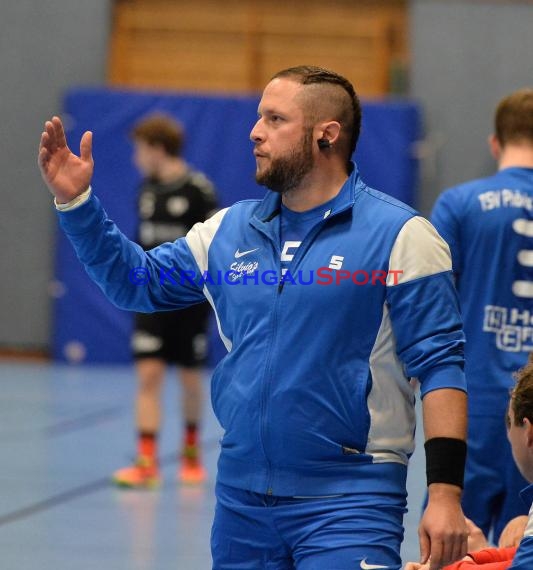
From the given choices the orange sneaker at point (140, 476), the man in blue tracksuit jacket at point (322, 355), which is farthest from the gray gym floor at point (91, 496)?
the man in blue tracksuit jacket at point (322, 355)

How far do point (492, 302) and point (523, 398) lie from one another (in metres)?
1.41

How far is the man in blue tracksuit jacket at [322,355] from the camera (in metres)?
3.01

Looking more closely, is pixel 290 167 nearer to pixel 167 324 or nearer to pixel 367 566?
pixel 367 566

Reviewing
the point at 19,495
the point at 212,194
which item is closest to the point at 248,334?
the point at 19,495

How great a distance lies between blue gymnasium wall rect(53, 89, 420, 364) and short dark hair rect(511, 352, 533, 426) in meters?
10.4

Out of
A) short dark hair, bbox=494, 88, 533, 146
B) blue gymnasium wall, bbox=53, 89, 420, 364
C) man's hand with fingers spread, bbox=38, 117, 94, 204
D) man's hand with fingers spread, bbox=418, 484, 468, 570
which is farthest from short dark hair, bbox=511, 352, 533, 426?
blue gymnasium wall, bbox=53, 89, 420, 364

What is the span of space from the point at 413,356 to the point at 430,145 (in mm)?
10799

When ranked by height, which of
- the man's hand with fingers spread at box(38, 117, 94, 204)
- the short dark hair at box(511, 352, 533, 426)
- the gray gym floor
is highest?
the man's hand with fingers spread at box(38, 117, 94, 204)

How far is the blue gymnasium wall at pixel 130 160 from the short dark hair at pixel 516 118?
883cm

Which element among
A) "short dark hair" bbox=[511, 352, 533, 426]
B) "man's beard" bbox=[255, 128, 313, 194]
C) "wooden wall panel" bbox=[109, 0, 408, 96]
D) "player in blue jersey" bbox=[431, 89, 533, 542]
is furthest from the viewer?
"wooden wall panel" bbox=[109, 0, 408, 96]

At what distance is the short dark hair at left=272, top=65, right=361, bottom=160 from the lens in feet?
10.6

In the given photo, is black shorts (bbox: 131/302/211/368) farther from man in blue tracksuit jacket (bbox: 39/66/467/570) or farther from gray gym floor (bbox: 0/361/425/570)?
man in blue tracksuit jacket (bbox: 39/66/467/570)

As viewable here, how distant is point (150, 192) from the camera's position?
7812mm

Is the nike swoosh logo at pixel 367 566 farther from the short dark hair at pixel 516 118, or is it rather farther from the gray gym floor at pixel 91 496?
the gray gym floor at pixel 91 496
